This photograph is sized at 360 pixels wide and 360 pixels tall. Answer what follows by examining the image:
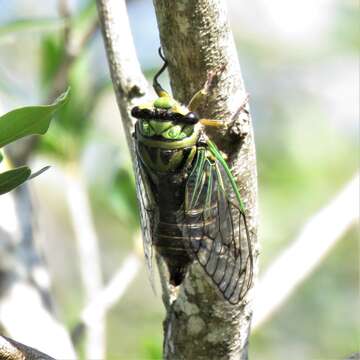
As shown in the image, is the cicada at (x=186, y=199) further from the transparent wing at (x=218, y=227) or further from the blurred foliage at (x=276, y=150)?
the blurred foliage at (x=276, y=150)

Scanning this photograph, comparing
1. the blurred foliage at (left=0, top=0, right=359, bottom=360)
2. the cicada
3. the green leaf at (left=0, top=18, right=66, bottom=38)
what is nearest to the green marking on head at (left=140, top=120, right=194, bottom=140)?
the cicada

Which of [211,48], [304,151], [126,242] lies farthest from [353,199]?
[126,242]

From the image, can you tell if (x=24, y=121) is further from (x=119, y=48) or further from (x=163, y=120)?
(x=163, y=120)

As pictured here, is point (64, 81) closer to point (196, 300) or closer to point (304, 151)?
point (196, 300)

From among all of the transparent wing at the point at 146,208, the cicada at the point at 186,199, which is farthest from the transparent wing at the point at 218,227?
the transparent wing at the point at 146,208

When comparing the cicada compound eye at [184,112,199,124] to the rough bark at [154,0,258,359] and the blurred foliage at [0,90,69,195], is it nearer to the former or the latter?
the rough bark at [154,0,258,359]
